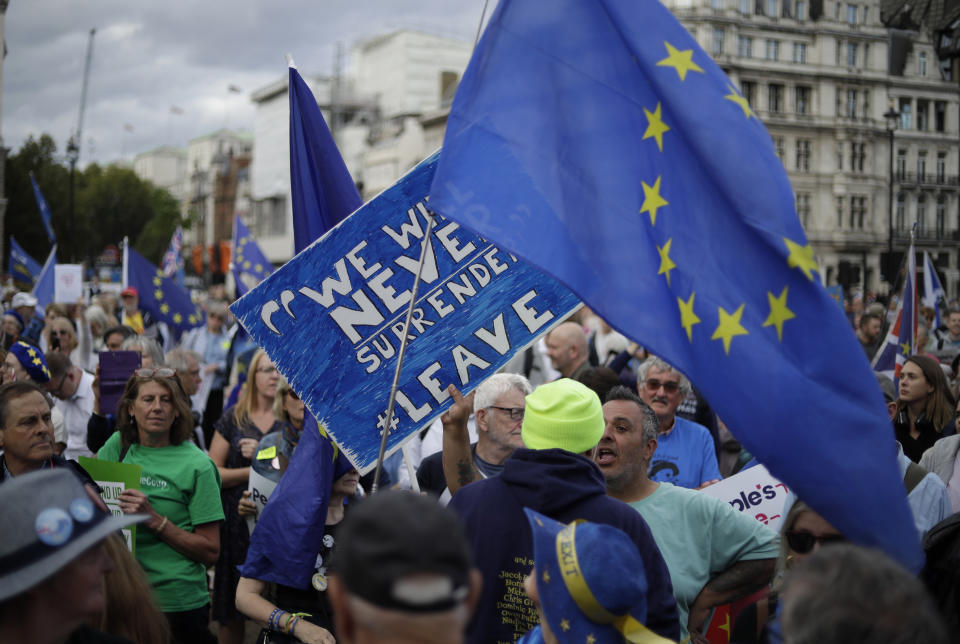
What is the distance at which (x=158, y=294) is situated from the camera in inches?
585

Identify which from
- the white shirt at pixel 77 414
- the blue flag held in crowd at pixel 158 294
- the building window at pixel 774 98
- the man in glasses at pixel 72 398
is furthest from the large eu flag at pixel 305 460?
the building window at pixel 774 98

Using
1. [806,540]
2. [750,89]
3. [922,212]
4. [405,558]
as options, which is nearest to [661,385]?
[806,540]

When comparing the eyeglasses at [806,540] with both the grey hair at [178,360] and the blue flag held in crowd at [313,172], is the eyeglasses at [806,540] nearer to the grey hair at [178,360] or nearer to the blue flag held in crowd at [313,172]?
the blue flag held in crowd at [313,172]

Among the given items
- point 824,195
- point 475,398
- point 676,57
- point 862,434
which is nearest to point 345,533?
point 862,434

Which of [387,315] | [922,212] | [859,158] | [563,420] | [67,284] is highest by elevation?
[387,315]

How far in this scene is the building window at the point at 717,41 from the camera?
2611 inches

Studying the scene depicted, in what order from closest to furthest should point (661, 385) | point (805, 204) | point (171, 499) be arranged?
1. point (171, 499)
2. point (661, 385)
3. point (805, 204)

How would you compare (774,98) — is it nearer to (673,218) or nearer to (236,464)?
(236,464)

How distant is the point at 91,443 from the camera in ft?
20.2

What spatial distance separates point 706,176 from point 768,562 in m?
1.42

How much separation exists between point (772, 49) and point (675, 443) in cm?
6821

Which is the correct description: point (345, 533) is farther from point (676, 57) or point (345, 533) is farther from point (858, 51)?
point (858, 51)

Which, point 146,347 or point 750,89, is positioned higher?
point 750,89

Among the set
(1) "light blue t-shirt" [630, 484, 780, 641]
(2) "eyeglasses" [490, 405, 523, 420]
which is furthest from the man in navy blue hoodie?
(2) "eyeglasses" [490, 405, 523, 420]
